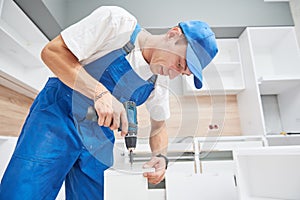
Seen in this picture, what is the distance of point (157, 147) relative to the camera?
2.19ft

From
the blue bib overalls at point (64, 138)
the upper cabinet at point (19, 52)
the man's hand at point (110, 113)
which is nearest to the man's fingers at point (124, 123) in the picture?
the man's hand at point (110, 113)

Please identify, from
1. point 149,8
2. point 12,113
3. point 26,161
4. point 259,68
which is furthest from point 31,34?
point 259,68

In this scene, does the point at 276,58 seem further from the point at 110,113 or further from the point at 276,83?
the point at 110,113

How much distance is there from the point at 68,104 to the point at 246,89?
5.11ft

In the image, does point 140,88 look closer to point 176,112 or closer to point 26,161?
point 176,112

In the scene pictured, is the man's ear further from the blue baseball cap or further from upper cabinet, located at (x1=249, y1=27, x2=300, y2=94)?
upper cabinet, located at (x1=249, y1=27, x2=300, y2=94)

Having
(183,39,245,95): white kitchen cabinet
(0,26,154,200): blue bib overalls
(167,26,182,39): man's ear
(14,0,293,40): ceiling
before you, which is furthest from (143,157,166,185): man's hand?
(14,0,293,40): ceiling

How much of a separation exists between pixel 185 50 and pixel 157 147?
0.93ft

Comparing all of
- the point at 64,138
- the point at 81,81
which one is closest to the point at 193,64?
the point at 81,81

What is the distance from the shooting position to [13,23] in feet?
4.68

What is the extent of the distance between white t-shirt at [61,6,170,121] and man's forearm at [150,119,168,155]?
15cm

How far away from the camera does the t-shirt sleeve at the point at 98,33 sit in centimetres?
61

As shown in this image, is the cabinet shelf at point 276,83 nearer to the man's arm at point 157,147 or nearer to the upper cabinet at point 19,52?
the man's arm at point 157,147

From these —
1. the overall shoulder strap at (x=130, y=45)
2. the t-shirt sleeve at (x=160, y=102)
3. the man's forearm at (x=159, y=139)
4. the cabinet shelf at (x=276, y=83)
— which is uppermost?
the cabinet shelf at (x=276, y=83)
